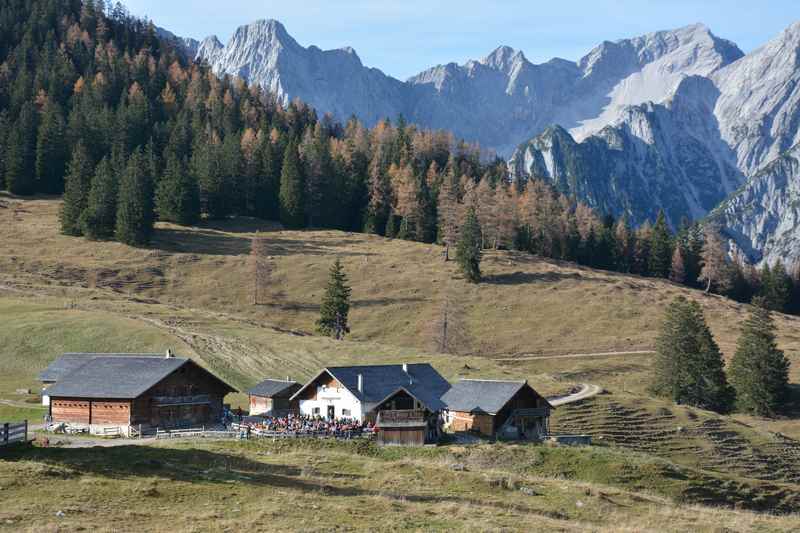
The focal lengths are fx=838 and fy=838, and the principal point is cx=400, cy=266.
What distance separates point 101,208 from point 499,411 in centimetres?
9048

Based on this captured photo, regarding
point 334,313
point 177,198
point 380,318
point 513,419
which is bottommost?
point 513,419

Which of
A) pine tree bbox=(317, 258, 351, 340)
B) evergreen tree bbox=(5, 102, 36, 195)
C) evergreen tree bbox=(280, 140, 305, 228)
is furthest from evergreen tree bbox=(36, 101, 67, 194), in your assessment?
pine tree bbox=(317, 258, 351, 340)

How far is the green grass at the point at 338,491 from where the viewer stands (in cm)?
2939

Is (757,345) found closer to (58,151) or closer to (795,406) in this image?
(795,406)

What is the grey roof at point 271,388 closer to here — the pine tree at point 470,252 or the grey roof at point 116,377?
the grey roof at point 116,377

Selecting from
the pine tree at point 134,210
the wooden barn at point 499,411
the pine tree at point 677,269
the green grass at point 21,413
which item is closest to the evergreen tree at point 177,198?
the pine tree at point 134,210

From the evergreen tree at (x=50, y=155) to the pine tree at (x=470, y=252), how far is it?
270 feet

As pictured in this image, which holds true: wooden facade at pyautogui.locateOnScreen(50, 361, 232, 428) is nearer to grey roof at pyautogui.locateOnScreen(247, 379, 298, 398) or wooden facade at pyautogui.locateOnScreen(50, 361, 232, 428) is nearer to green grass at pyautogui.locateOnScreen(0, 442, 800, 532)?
grey roof at pyautogui.locateOnScreen(247, 379, 298, 398)

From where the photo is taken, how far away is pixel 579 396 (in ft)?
244

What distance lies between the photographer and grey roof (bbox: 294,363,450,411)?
58106mm

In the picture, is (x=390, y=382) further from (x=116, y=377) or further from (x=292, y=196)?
(x=292, y=196)

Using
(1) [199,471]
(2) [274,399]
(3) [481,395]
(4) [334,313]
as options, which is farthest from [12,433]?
(4) [334,313]

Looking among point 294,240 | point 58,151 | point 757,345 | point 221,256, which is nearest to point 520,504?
point 757,345

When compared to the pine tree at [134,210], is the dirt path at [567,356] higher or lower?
lower
